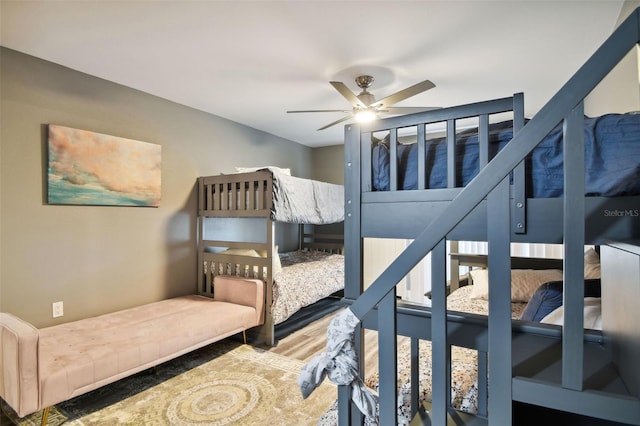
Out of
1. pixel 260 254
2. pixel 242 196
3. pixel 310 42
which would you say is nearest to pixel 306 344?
pixel 260 254

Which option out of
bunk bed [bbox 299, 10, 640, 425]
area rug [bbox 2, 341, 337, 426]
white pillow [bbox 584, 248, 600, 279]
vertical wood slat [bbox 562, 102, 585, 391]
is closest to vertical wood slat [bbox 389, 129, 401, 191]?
bunk bed [bbox 299, 10, 640, 425]

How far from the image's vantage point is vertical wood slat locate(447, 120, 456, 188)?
115cm

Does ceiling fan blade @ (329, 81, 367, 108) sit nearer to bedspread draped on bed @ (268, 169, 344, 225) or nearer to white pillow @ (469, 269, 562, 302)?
bedspread draped on bed @ (268, 169, 344, 225)

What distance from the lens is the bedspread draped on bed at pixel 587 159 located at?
92 centimetres

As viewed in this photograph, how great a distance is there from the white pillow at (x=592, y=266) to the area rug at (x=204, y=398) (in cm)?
196

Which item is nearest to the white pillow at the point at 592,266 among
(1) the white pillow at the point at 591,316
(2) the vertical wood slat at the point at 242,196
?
(1) the white pillow at the point at 591,316

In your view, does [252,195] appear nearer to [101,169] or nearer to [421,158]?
[101,169]

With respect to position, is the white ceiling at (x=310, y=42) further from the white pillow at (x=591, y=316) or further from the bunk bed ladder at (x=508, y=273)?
the white pillow at (x=591, y=316)

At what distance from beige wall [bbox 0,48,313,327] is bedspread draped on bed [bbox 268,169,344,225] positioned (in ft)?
3.87

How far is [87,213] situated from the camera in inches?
108

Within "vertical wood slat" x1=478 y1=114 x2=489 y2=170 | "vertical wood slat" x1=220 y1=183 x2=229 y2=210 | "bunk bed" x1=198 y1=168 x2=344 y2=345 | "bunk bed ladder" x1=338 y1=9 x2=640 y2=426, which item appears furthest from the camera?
"vertical wood slat" x1=220 y1=183 x2=229 y2=210

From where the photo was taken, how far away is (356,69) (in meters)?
2.69

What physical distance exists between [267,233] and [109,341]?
1488 mm

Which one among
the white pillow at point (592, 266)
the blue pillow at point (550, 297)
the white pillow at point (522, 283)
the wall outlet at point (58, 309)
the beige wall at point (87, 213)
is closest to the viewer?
the blue pillow at point (550, 297)
